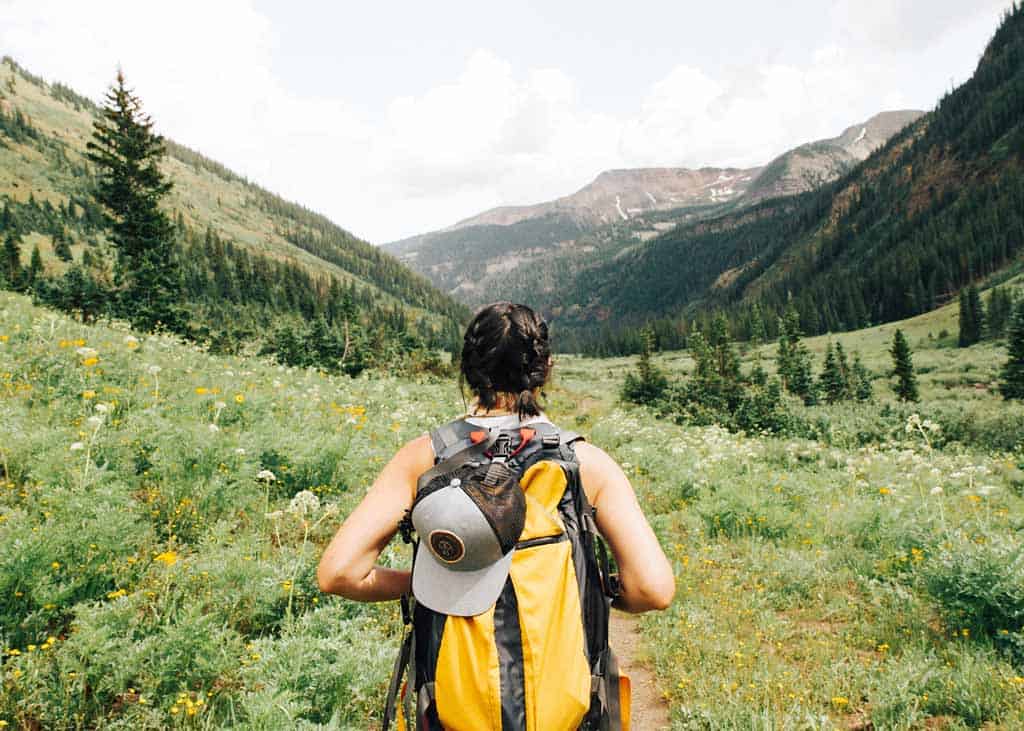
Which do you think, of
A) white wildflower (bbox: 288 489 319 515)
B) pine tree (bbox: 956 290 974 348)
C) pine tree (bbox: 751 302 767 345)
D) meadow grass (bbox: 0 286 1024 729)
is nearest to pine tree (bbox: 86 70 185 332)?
meadow grass (bbox: 0 286 1024 729)

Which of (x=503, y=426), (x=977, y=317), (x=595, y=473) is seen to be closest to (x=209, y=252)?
(x=503, y=426)

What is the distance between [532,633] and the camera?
165 cm

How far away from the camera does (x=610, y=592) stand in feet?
6.84

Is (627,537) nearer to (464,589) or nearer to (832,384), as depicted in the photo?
(464,589)

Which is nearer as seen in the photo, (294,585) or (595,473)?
(595,473)

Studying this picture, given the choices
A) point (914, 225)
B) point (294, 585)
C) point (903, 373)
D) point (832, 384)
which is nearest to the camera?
point (294, 585)

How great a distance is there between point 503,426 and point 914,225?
15511cm

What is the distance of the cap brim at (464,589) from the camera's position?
1.65 metres

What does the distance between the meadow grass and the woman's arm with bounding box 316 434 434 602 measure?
1.53m

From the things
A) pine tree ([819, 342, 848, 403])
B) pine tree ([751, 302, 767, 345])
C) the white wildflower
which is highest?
pine tree ([751, 302, 767, 345])

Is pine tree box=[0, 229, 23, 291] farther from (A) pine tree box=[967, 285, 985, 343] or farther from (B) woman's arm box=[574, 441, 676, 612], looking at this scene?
(A) pine tree box=[967, 285, 985, 343]

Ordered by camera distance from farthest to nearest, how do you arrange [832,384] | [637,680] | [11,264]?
[11,264]
[832,384]
[637,680]

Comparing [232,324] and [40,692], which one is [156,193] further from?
[232,324]

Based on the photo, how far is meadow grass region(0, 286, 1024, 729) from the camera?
317 cm
